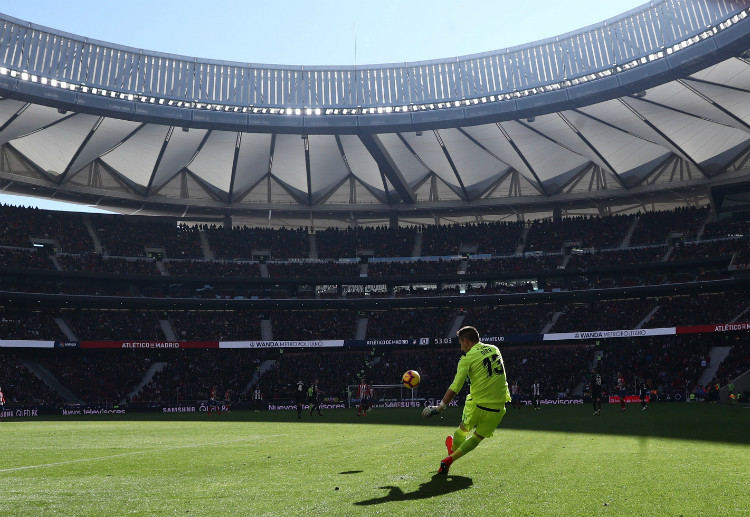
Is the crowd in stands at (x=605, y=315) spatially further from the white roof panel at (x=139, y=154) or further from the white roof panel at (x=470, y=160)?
the white roof panel at (x=139, y=154)

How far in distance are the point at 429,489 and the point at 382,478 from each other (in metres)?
1.27

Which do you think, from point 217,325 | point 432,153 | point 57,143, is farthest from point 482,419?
point 217,325

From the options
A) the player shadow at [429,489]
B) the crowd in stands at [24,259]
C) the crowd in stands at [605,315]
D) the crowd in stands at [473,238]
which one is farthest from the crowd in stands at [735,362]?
the crowd in stands at [24,259]

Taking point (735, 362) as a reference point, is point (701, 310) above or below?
above

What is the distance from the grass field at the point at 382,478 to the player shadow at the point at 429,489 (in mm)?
20

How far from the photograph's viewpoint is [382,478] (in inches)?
378

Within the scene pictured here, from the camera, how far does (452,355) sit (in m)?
57.0

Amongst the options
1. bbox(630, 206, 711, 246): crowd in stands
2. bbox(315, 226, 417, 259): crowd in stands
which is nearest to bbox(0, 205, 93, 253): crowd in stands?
bbox(315, 226, 417, 259): crowd in stands

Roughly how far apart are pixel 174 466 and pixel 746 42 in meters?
37.3

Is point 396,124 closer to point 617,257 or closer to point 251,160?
point 251,160

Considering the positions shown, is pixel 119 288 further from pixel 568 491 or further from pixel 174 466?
pixel 568 491

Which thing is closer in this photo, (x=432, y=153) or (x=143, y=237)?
(x=432, y=153)

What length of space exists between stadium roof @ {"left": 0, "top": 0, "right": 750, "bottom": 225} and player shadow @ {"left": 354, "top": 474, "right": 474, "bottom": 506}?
35763 mm

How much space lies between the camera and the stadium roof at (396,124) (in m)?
43.9
